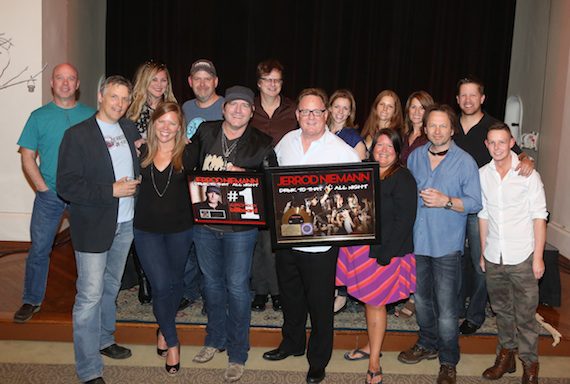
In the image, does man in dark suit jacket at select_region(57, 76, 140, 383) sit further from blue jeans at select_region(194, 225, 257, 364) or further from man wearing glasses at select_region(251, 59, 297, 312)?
man wearing glasses at select_region(251, 59, 297, 312)

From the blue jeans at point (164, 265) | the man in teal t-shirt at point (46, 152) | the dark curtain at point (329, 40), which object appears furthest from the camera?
the dark curtain at point (329, 40)

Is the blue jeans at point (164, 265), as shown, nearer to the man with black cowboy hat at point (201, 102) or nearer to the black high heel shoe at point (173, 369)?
the black high heel shoe at point (173, 369)

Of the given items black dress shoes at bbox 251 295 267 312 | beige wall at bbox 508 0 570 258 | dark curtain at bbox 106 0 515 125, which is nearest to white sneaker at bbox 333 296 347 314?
black dress shoes at bbox 251 295 267 312

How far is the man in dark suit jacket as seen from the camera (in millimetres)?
2982

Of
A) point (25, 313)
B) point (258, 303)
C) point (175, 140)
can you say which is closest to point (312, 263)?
point (175, 140)

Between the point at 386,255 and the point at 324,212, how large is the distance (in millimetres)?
430

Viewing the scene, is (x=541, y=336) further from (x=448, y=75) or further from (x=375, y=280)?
(x=448, y=75)

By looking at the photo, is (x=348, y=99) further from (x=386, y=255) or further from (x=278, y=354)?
(x=278, y=354)

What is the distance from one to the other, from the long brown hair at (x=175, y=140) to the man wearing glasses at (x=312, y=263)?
554 mm

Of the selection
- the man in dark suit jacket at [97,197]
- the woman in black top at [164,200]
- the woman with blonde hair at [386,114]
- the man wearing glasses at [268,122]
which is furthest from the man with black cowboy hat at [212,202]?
the woman with blonde hair at [386,114]

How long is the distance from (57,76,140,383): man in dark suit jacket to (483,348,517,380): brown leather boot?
232 cm

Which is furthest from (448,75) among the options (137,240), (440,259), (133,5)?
(137,240)

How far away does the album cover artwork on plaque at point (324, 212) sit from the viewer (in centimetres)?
304

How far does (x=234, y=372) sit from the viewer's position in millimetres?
3422
